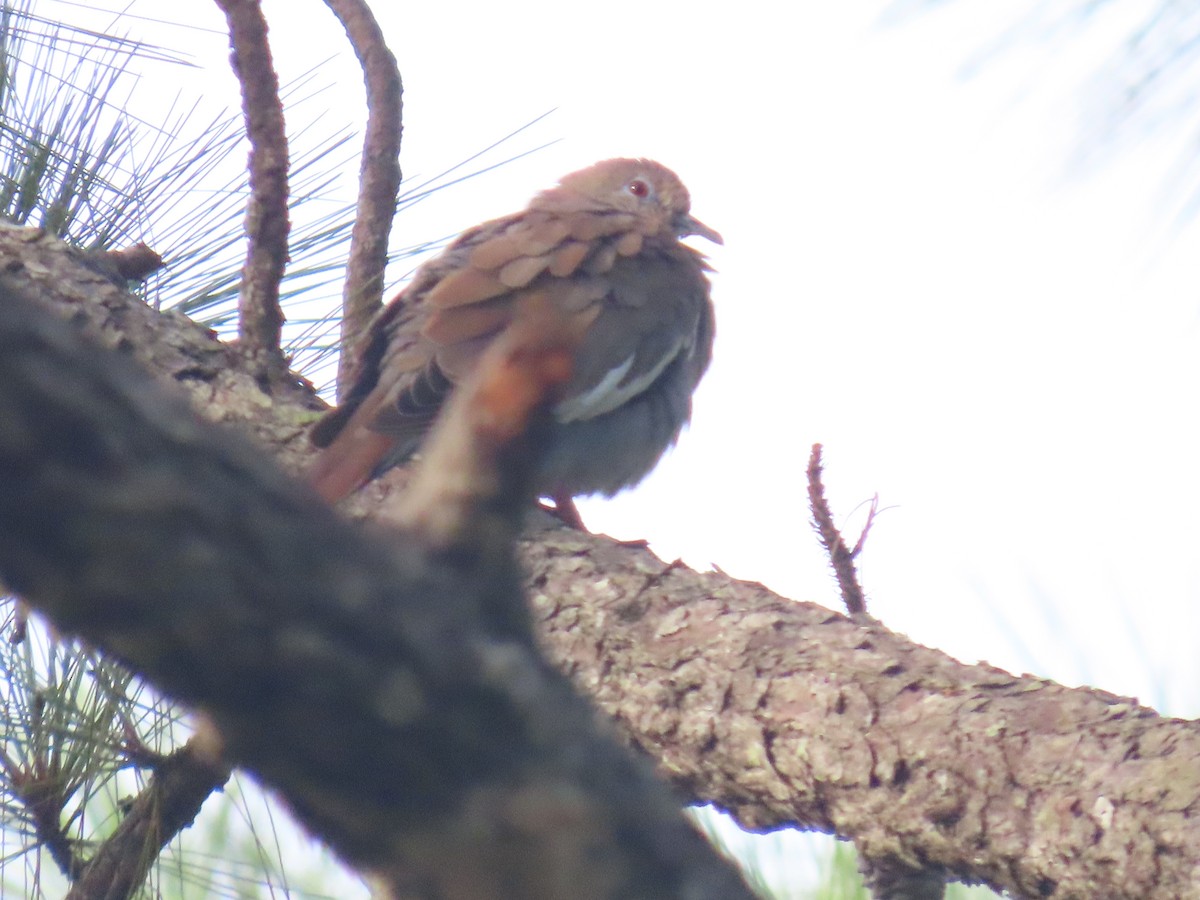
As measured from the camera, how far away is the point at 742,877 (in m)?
0.82

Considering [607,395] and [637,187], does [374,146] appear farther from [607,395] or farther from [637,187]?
[637,187]

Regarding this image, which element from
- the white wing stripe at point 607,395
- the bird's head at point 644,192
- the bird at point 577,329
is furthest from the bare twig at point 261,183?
the bird's head at point 644,192

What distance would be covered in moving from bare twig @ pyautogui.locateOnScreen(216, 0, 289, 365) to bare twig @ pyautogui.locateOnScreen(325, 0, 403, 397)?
0.37m

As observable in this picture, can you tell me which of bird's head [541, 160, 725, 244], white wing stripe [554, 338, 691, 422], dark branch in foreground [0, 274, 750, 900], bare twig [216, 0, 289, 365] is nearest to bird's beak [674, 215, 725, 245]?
bird's head [541, 160, 725, 244]

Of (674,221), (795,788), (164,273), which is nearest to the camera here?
(795,788)

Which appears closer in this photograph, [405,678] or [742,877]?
[405,678]

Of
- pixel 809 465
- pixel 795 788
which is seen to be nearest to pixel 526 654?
pixel 795 788

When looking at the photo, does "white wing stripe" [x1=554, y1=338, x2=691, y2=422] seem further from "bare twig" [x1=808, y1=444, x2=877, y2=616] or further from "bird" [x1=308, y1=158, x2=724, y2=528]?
"bare twig" [x1=808, y1=444, x2=877, y2=616]

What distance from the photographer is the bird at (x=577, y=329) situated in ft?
10.8

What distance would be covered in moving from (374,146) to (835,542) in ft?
5.03

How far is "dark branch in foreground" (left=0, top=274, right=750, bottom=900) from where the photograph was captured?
2.12 ft

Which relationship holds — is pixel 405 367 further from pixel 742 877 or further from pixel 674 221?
pixel 742 877

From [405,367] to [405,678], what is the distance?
2.71m

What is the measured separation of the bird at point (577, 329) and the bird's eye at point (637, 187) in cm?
68
